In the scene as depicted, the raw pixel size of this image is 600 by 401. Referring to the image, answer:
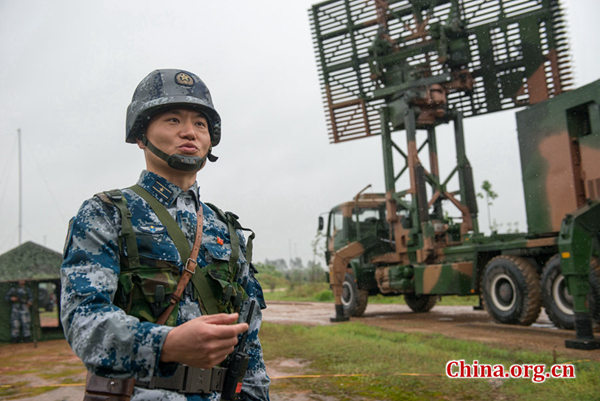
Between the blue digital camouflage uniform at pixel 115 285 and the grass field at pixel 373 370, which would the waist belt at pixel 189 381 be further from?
the grass field at pixel 373 370

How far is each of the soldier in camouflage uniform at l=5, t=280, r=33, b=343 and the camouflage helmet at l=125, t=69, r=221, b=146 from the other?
10.1 metres

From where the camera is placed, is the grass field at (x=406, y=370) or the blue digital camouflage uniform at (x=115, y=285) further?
the grass field at (x=406, y=370)

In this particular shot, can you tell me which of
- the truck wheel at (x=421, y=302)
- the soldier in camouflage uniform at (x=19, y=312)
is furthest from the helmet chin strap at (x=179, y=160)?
the truck wheel at (x=421, y=302)

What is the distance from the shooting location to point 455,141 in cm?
1236

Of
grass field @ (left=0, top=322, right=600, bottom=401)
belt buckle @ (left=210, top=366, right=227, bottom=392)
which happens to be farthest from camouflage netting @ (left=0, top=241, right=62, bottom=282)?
belt buckle @ (left=210, top=366, right=227, bottom=392)

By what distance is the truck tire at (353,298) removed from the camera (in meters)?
12.5

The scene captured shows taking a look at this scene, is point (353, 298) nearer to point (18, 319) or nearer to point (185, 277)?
point (18, 319)

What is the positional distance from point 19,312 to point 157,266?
1083 cm

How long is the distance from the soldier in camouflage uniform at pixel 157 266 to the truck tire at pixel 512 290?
7003 millimetres

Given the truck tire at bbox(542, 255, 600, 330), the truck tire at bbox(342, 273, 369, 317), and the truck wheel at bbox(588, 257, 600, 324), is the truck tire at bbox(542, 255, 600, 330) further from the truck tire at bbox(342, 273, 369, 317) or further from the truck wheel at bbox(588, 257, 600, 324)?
the truck tire at bbox(342, 273, 369, 317)

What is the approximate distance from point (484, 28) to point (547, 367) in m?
8.87

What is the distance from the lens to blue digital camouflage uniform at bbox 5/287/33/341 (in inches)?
415

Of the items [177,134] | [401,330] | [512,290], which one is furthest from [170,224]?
[401,330]

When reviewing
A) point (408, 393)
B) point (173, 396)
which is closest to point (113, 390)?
point (173, 396)
